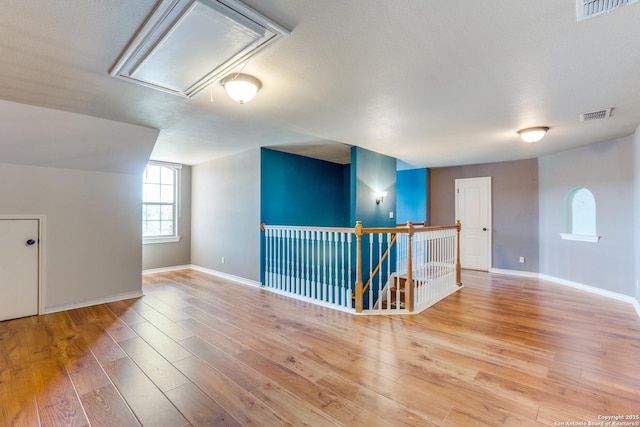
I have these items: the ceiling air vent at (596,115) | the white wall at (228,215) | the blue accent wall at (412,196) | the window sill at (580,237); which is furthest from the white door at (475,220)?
the white wall at (228,215)

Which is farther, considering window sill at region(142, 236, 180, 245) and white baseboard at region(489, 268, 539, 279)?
window sill at region(142, 236, 180, 245)

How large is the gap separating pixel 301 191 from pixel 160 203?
3.22 meters

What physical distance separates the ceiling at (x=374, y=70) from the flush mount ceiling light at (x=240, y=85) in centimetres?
9

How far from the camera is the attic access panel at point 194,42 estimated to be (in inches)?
61.6

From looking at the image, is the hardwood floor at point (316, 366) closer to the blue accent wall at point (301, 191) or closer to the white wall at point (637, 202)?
the white wall at point (637, 202)

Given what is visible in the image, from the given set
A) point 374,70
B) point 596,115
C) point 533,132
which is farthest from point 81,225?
point 596,115

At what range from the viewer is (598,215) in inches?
184

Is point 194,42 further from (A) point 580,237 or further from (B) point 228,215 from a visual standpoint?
(A) point 580,237

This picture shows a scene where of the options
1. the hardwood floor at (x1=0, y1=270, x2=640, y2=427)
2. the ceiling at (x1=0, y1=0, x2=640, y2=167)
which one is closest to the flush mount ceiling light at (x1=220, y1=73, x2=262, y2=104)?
the ceiling at (x1=0, y1=0, x2=640, y2=167)

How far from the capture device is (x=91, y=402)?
1.91 meters

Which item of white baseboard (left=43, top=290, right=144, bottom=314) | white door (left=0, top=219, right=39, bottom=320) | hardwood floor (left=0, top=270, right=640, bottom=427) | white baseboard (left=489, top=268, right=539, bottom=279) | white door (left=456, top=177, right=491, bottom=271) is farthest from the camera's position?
white door (left=456, top=177, right=491, bottom=271)

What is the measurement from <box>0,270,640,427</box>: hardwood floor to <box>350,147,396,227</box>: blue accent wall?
2.09 metres

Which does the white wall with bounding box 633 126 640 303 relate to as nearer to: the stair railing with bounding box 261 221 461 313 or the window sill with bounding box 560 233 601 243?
the window sill with bounding box 560 233 601 243

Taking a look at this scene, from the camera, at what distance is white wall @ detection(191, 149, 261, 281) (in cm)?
518
